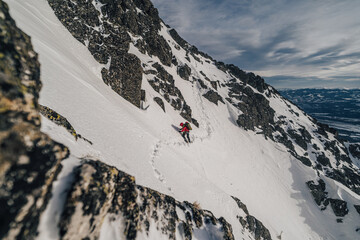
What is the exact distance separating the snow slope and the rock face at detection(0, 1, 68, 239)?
2.37 feet

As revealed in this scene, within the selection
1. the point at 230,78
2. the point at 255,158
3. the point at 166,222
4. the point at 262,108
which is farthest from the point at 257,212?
the point at 230,78

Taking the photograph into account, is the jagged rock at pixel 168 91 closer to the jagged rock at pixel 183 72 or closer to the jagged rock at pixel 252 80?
the jagged rock at pixel 183 72

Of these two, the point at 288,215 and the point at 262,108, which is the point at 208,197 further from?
the point at 262,108

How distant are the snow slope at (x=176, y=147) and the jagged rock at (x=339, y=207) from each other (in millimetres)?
1170

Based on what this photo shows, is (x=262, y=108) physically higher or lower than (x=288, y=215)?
higher

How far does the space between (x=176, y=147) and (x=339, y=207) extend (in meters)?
42.2

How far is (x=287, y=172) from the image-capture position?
39.7 metres

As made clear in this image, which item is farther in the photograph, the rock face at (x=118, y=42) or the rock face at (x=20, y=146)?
the rock face at (x=118, y=42)

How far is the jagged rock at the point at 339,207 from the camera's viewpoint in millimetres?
34553

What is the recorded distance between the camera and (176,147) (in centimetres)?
1945

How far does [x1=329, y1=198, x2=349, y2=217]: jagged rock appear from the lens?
3455 cm

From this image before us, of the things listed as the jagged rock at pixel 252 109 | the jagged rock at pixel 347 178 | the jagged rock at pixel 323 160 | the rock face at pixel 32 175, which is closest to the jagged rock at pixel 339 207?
the jagged rock at pixel 347 178

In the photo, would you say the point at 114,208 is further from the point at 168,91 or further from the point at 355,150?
the point at 355,150

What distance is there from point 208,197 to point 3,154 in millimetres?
13884
